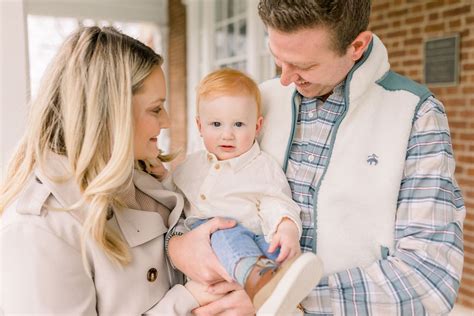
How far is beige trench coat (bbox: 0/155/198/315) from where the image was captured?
1252 millimetres

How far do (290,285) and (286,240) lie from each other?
1.05 feet

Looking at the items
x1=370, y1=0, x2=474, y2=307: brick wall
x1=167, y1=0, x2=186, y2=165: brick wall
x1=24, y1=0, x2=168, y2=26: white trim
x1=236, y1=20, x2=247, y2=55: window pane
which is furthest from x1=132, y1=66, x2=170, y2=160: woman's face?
x1=24, y1=0, x2=168, y2=26: white trim

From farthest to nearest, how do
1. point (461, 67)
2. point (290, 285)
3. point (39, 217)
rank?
point (461, 67)
point (39, 217)
point (290, 285)

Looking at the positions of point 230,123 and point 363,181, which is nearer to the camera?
point 363,181

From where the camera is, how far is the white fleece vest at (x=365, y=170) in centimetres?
139

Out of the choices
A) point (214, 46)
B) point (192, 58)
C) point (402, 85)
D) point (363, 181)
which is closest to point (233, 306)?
point (363, 181)

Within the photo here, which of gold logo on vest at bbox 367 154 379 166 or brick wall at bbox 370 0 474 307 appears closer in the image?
gold logo on vest at bbox 367 154 379 166

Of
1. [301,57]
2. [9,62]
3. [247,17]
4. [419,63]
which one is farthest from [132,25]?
[301,57]

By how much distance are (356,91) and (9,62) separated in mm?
1193

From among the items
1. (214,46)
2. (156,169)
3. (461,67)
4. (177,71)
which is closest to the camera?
(156,169)

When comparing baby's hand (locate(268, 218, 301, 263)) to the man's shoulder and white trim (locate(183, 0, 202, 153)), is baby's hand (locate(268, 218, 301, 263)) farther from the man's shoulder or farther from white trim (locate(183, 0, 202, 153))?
white trim (locate(183, 0, 202, 153))

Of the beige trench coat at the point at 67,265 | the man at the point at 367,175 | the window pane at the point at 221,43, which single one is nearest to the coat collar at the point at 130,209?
the beige trench coat at the point at 67,265

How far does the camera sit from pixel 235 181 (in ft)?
5.41

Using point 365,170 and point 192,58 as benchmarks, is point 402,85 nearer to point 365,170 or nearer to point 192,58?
point 365,170
